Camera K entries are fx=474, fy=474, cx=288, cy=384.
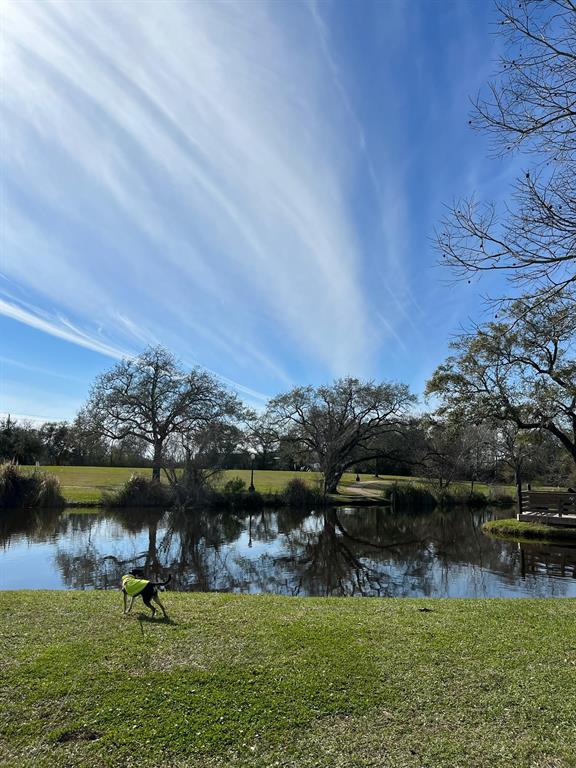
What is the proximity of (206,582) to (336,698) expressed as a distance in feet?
29.1

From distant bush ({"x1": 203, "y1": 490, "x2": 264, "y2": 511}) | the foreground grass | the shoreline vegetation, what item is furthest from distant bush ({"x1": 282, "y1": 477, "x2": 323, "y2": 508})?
the foreground grass

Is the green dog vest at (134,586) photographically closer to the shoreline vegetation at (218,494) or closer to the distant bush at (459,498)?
the shoreline vegetation at (218,494)

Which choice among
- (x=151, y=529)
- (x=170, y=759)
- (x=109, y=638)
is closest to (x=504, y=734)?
(x=170, y=759)

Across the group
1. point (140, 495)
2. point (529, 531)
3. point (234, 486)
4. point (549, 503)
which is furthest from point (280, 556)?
point (234, 486)

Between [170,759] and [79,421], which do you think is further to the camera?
[79,421]

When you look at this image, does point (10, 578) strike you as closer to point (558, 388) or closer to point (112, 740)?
point (112, 740)

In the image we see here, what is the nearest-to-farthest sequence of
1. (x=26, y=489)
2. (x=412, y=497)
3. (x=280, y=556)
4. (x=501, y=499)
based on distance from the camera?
(x=280, y=556), (x=26, y=489), (x=412, y=497), (x=501, y=499)

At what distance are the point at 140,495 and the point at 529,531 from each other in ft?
73.3

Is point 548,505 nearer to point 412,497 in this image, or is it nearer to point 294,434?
point 412,497

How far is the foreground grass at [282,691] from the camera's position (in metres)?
3.40

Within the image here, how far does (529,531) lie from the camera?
69.4 feet

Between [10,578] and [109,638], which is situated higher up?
[109,638]

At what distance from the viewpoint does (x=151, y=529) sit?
73.1ft

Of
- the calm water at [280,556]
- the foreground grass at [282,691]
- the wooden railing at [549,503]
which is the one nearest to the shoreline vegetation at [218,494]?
the calm water at [280,556]
